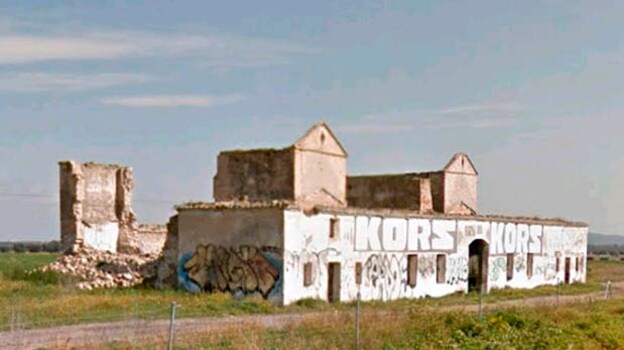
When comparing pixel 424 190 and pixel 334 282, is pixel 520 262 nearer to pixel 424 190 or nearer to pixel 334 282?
pixel 424 190

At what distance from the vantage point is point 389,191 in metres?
43.4

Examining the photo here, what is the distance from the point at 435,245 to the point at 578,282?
57.9 ft

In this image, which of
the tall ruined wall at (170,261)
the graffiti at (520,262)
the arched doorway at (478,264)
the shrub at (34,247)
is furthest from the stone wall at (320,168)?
the shrub at (34,247)

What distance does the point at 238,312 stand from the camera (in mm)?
26359

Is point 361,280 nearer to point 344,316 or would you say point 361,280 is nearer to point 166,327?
point 344,316

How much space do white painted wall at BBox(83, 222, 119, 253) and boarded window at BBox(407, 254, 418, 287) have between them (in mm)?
16146

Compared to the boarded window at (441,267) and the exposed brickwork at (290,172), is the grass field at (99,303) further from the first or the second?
the exposed brickwork at (290,172)

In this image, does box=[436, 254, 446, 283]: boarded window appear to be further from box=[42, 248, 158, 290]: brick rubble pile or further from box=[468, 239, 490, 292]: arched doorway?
box=[42, 248, 158, 290]: brick rubble pile

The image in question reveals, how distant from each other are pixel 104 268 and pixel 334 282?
1112cm

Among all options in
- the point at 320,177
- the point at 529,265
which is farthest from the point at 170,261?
the point at 529,265

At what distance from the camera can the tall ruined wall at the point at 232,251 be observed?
29.3 meters

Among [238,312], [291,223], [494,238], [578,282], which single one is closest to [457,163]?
[494,238]

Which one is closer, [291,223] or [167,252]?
[291,223]

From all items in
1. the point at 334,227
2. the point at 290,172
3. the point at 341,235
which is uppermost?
the point at 290,172
